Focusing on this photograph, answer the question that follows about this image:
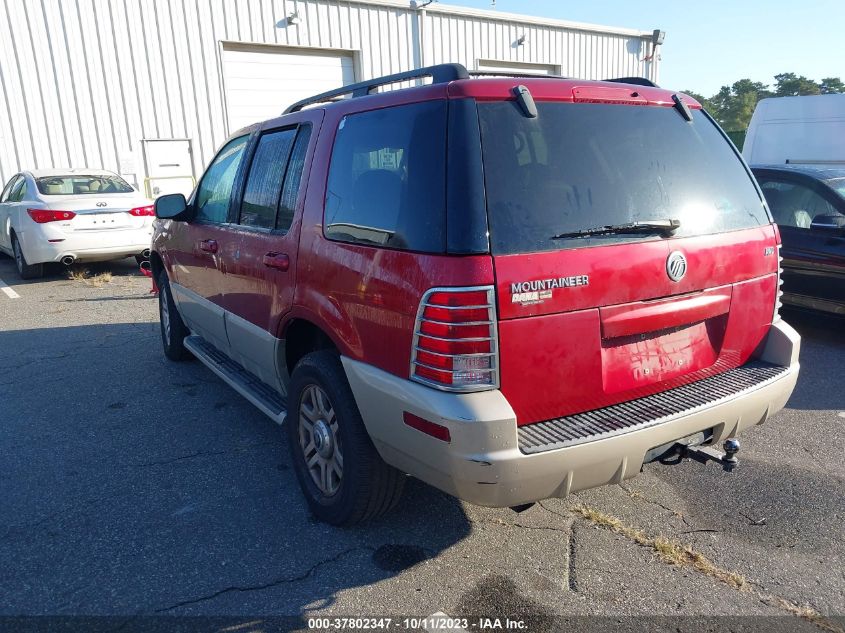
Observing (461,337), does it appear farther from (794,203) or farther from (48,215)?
(48,215)

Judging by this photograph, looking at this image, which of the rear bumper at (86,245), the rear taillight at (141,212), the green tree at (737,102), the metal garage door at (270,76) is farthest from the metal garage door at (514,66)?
the green tree at (737,102)

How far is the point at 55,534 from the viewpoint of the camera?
3.11 m

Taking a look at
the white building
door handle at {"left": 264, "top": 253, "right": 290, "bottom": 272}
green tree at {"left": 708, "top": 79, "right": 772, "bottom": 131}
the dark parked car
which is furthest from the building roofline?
green tree at {"left": 708, "top": 79, "right": 772, "bottom": 131}

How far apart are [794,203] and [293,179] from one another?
5.30 meters

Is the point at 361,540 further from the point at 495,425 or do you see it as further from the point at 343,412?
the point at 495,425

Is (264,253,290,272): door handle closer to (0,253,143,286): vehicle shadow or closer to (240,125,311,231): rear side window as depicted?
(240,125,311,231): rear side window

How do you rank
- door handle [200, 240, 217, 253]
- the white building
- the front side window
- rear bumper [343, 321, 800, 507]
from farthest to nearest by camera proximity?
the white building < the front side window < door handle [200, 240, 217, 253] < rear bumper [343, 321, 800, 507]

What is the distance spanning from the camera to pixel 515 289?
232 cm

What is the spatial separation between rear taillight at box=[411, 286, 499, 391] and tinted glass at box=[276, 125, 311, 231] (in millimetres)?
1277

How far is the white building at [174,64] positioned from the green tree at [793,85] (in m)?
44.0

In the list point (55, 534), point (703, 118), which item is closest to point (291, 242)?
point (55, 534)

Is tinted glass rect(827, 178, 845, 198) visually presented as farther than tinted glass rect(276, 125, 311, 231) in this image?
Yes

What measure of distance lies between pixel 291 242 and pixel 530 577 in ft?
6.27

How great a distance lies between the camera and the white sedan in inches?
375
